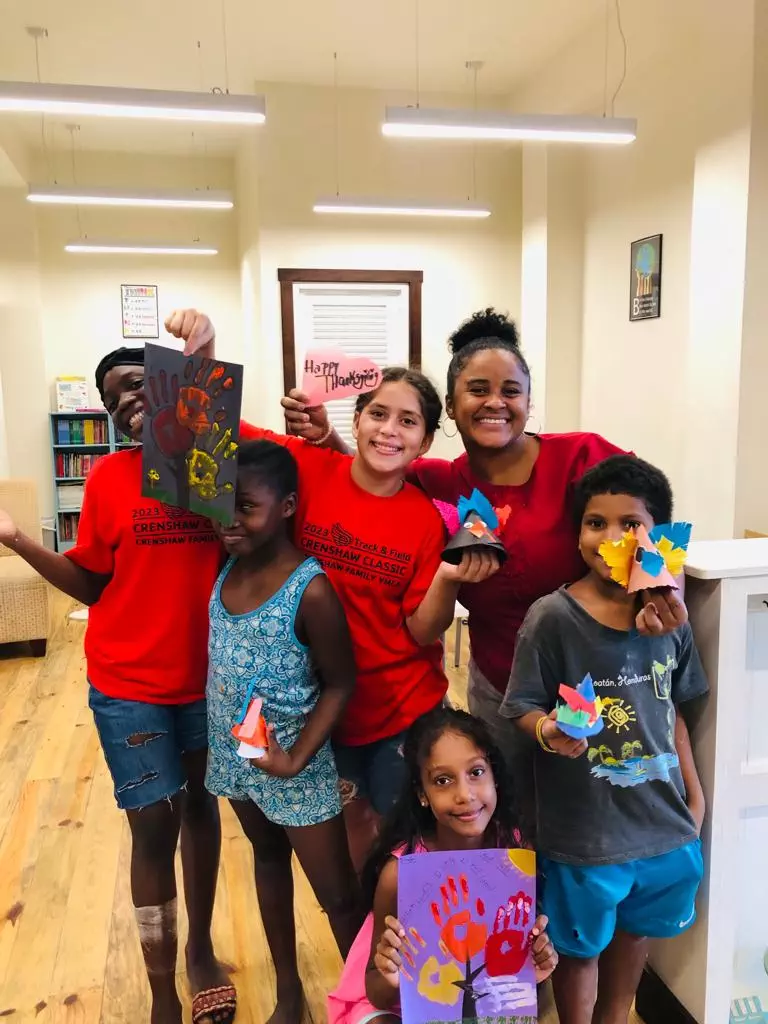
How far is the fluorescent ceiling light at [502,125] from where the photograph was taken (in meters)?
3.67

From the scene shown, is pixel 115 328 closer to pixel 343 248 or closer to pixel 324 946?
pixel 343 248

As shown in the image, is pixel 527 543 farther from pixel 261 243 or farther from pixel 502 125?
pixel 261 243

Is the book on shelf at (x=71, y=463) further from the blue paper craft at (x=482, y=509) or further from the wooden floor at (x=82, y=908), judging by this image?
the blue paper craft at (x=482, y=509)

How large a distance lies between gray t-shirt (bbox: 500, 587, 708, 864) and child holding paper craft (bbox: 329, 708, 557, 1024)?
85 mm

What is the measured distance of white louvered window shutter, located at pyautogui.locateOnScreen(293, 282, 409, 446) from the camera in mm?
5613

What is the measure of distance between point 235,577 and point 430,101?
5379mm

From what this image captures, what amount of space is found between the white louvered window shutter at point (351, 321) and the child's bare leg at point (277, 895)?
4.30m

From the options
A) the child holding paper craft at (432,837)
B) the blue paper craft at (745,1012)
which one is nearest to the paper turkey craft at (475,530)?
the child holding paper craft at (432,837)

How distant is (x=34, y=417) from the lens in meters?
6.68

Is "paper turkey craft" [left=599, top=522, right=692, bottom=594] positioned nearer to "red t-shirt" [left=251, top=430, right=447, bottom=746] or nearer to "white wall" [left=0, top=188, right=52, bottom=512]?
"red t-shirt" [left=251, top=430, right=447, bottom=746]

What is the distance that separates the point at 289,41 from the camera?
4.81 m

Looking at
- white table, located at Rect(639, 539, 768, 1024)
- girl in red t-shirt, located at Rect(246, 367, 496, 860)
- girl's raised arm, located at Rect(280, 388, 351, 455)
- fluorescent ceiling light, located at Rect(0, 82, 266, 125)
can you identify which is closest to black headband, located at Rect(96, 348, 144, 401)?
girl's raised arm, located at Rect(280, 388, 351, 455)

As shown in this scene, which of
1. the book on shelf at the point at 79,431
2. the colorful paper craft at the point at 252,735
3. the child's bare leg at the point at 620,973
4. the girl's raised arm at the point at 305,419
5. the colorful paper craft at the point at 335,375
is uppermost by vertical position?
the colorful paper craft at the point at 335,375

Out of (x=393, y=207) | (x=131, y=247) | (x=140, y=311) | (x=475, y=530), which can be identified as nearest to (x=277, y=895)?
(x=475, y=530)
